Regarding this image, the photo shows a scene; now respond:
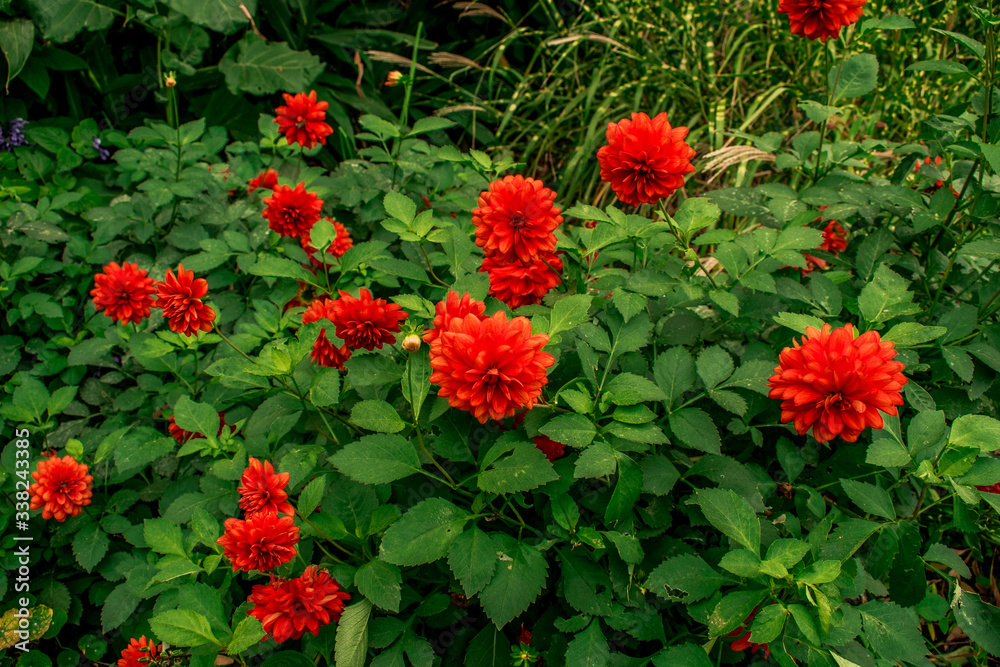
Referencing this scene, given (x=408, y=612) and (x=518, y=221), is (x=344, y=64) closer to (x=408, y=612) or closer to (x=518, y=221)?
(x=518, y=221)

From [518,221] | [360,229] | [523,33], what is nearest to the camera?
[518,221]

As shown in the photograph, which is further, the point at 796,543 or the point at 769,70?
the point at 769,70

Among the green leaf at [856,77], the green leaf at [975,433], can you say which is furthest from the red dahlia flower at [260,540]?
the green leaf at [856,77]

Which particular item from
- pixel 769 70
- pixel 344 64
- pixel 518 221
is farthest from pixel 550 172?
pixel 518 221

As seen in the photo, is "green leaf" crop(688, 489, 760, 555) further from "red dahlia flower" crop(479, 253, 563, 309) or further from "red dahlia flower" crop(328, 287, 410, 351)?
"red dahlia flower" crop(328, 287, 410, 351)

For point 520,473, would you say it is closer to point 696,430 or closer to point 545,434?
point 545,434

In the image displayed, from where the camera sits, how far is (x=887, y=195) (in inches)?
56.4

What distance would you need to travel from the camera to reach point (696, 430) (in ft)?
3.51

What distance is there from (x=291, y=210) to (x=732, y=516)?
1.30 meters

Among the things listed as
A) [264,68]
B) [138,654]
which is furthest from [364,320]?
[264,68]

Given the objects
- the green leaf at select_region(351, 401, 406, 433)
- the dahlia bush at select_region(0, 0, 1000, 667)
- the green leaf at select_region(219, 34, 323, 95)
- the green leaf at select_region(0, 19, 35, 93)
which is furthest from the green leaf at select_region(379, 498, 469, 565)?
the green leaf at select_region(0, 19, 35, 93)

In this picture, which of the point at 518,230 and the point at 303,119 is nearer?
the point at 518,230

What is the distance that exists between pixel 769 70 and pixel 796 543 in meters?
3.11

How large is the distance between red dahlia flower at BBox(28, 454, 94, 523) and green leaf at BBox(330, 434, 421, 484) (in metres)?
0.89
